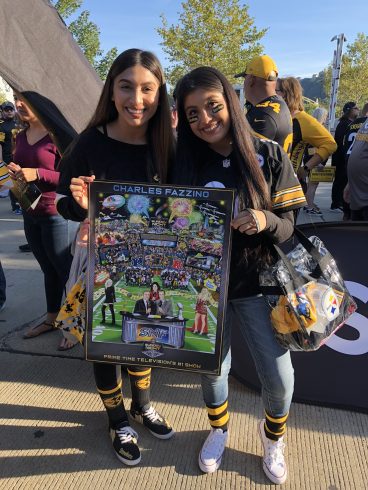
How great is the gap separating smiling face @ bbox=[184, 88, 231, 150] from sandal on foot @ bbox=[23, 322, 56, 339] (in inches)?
90.8

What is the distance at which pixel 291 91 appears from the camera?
12.5 feet

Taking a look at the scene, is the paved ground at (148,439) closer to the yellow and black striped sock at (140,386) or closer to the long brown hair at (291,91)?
the yellow and black striped sock at (140,386)

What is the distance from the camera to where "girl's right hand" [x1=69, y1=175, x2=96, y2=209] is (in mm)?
1648

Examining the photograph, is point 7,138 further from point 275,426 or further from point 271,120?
point 275,426

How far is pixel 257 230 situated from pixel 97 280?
0.68 m

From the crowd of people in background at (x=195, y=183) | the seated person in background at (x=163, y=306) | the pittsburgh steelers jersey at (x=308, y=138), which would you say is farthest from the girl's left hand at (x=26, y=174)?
the pittsburgh steelers jersey at (x=308, y=138)

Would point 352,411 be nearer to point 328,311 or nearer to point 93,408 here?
point 328,311

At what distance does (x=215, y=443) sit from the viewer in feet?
6.72

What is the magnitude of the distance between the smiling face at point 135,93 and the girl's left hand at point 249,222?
0.62 metres

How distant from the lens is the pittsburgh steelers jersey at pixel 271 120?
2.73 metres

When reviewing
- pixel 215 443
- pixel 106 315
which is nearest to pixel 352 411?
pixel 215 443

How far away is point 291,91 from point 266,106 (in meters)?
1.21

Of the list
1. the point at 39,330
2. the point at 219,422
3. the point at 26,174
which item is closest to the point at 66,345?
the point at 39,330

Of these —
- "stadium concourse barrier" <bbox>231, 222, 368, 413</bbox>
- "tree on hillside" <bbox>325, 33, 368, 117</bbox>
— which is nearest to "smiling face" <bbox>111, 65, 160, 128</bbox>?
"stadium concourse barrier" <bbox>231, 222, 368, 413</bbox>
